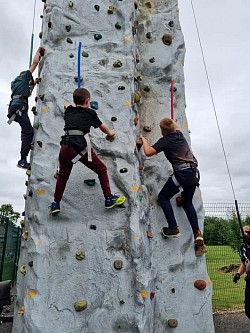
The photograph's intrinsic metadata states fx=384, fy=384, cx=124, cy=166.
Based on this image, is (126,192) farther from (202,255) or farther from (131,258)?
(202,255)

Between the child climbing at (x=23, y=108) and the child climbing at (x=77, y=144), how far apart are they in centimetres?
131

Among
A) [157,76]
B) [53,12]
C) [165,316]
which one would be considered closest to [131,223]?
[165,316]

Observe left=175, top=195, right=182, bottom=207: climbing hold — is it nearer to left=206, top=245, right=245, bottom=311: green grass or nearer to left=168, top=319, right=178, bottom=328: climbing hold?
left=168, top=319, right=178, bottom=328: climbing hold

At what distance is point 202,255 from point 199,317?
732 millimetres

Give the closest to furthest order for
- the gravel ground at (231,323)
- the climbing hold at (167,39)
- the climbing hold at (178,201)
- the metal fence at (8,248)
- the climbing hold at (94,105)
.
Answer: the climbing hold at (94,105)
the climbing hold at (178,201)
the gravel ground at (231,323)
the climbing hold at (167,39)
the metal fence at (8,248)

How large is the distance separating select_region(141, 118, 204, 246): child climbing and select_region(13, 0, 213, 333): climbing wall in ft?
0.68

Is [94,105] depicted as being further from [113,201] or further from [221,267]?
[221,267]

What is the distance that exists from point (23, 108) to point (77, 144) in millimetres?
1846

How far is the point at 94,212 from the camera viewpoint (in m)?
4.26

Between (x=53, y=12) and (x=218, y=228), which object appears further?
(x=218, y=228)

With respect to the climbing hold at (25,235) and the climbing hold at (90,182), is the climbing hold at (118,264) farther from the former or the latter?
the climbing hold at (25,235)

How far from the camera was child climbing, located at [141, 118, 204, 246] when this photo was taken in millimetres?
4438

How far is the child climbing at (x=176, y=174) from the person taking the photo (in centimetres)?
444

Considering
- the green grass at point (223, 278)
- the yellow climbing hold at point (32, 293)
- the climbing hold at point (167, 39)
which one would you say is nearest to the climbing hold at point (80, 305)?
the yellow climbing hold at point (32, 293)
